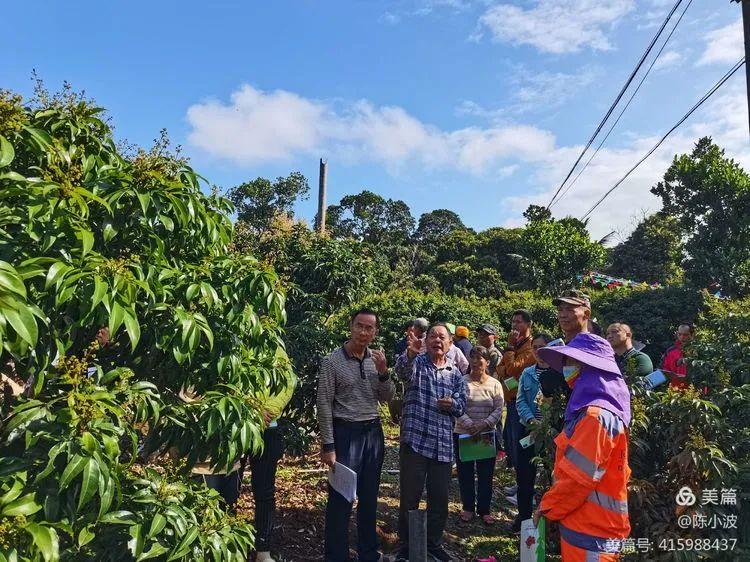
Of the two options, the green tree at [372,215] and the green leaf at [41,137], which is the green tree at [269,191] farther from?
the green leaf at [41,137]

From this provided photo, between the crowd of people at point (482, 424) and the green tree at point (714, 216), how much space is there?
11259 millimetres

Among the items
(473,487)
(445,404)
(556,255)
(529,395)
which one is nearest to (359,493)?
(445,404)

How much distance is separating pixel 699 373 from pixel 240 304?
540 centimetres

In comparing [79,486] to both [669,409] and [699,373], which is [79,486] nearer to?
[669,409]

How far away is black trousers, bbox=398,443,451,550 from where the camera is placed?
14.1 feet

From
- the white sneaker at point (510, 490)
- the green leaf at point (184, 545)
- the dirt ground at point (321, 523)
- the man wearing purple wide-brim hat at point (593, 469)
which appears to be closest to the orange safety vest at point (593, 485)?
the man wearing purple wide-brim hat at point (593, 469)

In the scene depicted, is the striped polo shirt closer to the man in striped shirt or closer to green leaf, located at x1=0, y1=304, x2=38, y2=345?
the man in striped shirt

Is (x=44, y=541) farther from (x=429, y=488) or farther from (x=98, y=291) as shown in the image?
(x=429, y=488)

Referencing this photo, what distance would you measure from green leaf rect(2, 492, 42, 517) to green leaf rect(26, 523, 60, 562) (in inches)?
2.0

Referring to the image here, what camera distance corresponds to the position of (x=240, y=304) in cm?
242

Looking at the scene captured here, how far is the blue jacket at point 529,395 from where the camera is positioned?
4883 millimetres

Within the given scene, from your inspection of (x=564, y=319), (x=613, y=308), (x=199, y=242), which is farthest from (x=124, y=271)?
(x=613, y=308)

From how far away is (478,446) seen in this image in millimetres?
5277

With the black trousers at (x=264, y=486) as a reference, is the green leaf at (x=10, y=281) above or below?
above
